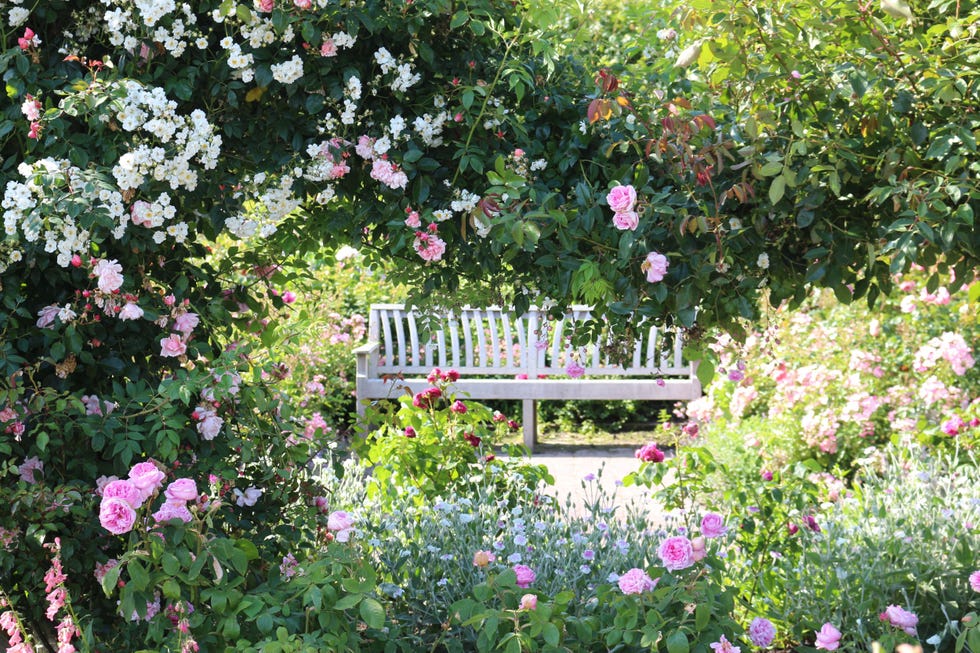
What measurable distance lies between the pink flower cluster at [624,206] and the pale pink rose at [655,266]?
78 millimetres

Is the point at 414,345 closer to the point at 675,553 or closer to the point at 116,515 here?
the point at 675,553

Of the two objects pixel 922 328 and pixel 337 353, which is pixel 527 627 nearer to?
pixel 922 328

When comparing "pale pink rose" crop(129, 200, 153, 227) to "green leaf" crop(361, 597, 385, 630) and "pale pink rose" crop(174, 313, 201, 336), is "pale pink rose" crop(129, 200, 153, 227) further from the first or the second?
"green leaf" crop(361, 597, 385, 630)

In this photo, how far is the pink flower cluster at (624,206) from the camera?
6.72 ft

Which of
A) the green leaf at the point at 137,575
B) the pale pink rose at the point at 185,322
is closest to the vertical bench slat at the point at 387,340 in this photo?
the pale pink rose at the point at 185,322

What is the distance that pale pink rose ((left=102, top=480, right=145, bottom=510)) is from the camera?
1.83 m

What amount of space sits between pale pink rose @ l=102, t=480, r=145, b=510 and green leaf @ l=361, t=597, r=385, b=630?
458mm

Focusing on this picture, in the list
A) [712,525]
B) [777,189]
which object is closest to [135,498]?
[712,525]

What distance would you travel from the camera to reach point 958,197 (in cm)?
197

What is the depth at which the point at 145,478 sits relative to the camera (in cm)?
183

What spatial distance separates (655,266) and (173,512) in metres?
1.08

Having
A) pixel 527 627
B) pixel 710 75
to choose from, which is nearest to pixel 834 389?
pixel 710 75

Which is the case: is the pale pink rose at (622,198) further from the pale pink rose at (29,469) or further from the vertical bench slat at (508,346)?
the vertical bench slat at (508,346)

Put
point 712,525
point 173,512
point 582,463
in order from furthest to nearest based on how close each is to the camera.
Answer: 1. point 582,463
2. point 712,525
3. point 173,512
